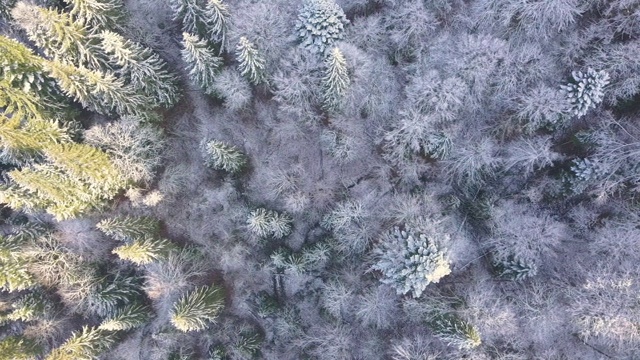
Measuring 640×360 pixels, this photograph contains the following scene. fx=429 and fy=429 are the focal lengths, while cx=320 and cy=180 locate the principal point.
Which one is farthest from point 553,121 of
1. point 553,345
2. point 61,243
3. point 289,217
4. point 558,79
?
point 61,243

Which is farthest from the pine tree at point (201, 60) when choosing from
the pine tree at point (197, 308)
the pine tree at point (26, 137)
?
the pine tree at point (197, 308)

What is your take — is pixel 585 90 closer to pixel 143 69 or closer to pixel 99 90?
pixel 143 69

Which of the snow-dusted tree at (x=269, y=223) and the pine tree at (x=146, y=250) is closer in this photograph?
the pine tree at (x=146, y=250)

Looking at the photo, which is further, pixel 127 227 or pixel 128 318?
pixel 128 318

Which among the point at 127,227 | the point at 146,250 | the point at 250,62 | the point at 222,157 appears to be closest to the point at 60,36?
the point at 250,62

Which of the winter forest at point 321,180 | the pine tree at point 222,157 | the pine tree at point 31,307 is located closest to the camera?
the winter forest at point 321,180

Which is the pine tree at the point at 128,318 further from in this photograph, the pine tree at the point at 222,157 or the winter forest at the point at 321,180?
the pine tree at the point at 222,157

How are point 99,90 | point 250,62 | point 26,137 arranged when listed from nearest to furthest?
point 26,137, point 99,90, point 250,62
